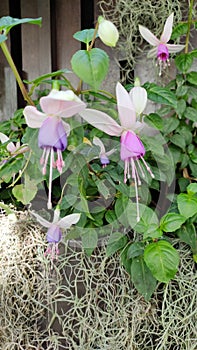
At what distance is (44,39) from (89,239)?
1.91 ft

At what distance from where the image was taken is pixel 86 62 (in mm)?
555

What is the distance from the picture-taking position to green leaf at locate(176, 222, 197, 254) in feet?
2.53

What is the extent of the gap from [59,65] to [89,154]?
43 centimetres

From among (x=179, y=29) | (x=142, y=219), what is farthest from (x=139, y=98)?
(x=179, y=29)

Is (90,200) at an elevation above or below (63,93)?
below

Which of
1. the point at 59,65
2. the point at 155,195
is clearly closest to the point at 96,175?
the point at 155,195

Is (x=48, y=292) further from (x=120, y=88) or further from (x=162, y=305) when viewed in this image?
(x=120, y=88)

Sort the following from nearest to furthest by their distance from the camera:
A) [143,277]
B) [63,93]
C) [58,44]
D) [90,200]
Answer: [63,93], [143,277], [90,200], [58,44]

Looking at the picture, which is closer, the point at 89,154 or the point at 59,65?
the point at 89,154

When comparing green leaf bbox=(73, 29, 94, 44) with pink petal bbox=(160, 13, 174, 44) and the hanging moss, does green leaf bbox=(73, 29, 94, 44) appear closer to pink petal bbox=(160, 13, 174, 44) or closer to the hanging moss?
pink petal bbox=(160, 13, 174, 44)

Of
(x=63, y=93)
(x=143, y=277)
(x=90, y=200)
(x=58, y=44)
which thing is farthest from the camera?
(x=58, y=44)

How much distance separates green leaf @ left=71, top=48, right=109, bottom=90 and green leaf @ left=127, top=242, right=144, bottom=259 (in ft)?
1.06

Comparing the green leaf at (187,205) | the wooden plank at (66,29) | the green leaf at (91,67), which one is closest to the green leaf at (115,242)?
the green leaf at (187,205)

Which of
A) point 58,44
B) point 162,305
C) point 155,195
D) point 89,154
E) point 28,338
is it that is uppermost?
point 58,44
